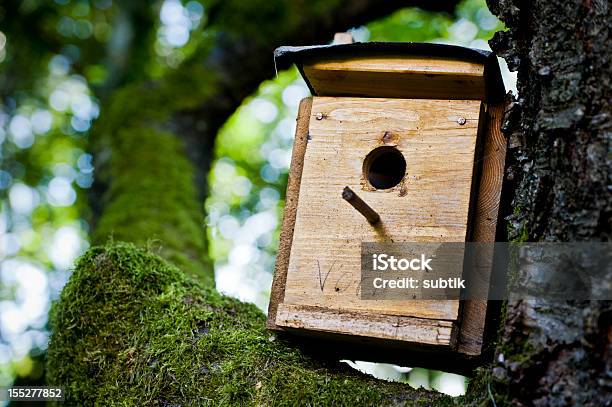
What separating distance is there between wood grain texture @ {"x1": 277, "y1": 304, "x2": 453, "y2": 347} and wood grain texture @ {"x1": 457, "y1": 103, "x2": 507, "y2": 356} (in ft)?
0.34

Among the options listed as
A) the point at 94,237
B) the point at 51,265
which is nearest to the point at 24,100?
the point at 51,265

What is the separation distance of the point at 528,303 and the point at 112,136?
136 inches

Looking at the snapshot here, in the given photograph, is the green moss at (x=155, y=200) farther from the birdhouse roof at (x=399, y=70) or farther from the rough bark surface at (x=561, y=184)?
the rough bark surface at (x=561, y=184)

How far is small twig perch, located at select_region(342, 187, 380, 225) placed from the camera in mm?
2256

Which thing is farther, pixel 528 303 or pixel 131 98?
pixel 131 98

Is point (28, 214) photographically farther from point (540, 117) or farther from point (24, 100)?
point (540, 117)

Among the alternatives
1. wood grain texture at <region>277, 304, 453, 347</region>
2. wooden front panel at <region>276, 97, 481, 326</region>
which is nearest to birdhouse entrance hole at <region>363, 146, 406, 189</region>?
wooden front panel at <region>276, 97, 481, 326</region>

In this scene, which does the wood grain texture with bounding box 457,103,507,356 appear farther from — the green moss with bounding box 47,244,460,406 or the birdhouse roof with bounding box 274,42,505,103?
the green moss with bounding box 47,244,460,406

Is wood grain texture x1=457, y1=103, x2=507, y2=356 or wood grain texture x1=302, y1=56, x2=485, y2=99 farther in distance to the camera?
wood grain texture x1=302, y1=56, x2=485, y2=99

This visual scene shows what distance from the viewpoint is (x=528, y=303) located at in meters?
1.95

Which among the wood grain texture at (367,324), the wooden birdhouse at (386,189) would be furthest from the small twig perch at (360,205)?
the wood grain texture at (367,324)

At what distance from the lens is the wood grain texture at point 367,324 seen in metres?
2.27

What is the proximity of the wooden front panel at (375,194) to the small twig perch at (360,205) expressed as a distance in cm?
4

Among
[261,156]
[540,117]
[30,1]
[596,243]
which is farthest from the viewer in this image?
[261,156]
